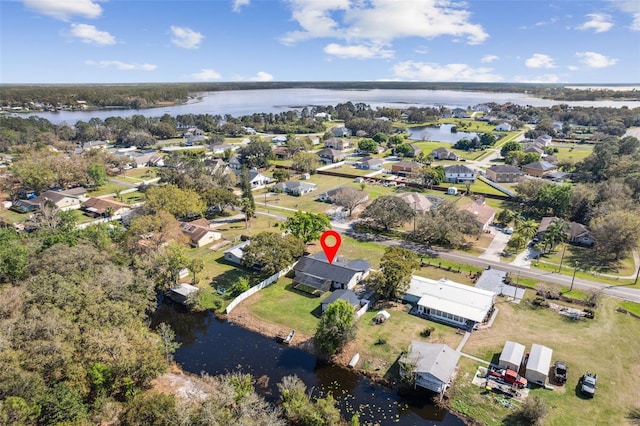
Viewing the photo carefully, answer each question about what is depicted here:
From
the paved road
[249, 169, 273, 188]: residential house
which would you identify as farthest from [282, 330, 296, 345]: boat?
[249, 169, 273, 188]: residential house

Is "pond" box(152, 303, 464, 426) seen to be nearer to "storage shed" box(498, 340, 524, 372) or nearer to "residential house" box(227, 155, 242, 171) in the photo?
"storage shed" box(498, 340, 524, 372)

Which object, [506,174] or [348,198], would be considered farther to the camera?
[506,174]

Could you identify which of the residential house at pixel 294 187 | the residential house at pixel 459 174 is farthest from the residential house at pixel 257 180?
the residential house at pixel 459 174

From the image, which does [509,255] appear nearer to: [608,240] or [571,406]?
[608,240]

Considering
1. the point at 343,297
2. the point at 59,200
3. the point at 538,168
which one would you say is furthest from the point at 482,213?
the point at 59,200

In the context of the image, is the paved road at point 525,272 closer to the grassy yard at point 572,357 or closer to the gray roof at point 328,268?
the grassy yard at point 572,357

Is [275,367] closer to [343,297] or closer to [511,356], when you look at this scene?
[343,297]
